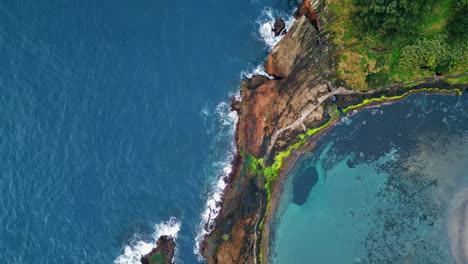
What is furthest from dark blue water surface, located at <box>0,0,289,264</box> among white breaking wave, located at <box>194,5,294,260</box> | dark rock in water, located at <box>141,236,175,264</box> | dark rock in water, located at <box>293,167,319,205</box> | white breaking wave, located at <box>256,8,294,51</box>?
dark rock in water, located at <box>293,167,319,205</box>

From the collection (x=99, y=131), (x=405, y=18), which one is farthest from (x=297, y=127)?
(x=99, y=131)

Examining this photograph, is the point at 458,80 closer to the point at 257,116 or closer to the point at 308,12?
the point at 308,12

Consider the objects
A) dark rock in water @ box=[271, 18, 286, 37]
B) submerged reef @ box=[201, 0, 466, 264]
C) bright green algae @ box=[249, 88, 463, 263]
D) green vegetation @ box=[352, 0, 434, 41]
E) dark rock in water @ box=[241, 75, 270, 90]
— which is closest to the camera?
green vegetation @ box=[352, 0, 434, 41]

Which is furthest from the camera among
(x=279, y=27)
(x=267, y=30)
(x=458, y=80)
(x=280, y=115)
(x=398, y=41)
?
(x=267, y=30)

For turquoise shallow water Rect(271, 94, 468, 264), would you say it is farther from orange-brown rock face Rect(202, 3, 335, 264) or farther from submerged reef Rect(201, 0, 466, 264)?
orange-brown rock face Rect(202, 3, 335, 264)

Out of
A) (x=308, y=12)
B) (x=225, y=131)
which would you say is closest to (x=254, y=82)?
(x=225, y=131)

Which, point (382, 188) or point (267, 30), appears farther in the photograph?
point (267, 30)
